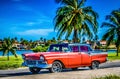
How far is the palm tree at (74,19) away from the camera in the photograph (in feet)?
154

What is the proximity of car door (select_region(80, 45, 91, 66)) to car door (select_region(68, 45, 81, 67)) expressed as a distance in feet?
1.22

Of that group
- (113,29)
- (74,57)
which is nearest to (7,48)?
(113,29)

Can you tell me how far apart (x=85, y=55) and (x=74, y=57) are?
1183mm

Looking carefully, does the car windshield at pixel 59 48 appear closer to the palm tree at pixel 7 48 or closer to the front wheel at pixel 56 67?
the front wheel at pixel 56 67

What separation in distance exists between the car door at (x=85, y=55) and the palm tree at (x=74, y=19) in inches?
911

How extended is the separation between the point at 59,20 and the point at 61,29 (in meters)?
1.25

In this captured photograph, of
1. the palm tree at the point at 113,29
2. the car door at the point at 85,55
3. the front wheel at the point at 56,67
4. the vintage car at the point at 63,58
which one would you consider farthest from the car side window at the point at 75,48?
the palm tree at the point at 113,29

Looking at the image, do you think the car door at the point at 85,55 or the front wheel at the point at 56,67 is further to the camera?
the car door at the point at 85,55

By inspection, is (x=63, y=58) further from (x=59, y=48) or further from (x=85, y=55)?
(x=85, y=55)

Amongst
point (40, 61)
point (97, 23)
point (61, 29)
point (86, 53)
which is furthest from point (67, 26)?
point (40, 61)

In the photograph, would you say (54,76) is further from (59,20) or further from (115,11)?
(115,11)

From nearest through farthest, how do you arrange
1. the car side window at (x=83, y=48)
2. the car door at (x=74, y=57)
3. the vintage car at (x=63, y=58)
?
the vintage car at (x=63, y=58) → the car door at (x=74, y=57) → the car side window at (x=83, y=48)

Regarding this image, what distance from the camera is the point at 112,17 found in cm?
6231

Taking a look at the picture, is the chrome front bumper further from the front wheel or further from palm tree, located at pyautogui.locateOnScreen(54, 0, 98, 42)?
palm tree, located at pyautogui.locateOnScreen(54, 0, 98, 42)
